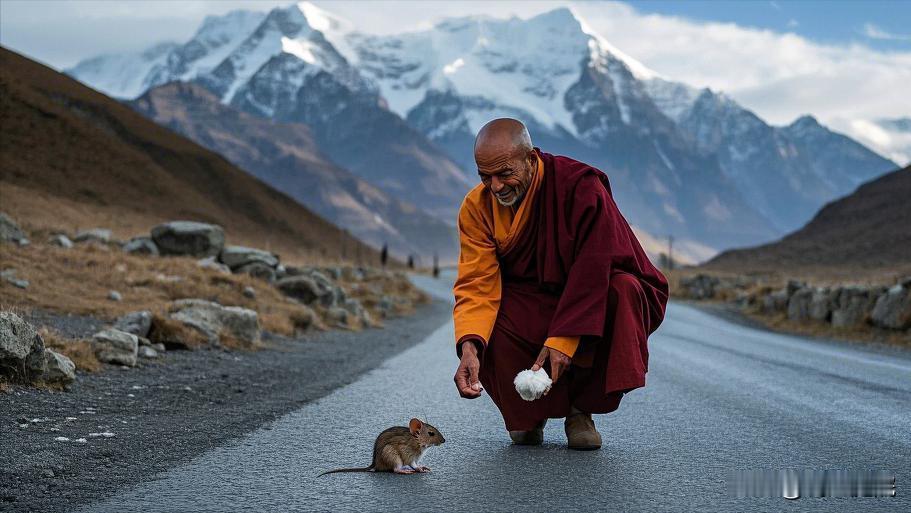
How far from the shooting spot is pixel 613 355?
5.25m

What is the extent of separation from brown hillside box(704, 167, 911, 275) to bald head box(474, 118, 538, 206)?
2503 inches

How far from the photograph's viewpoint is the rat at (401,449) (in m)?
4.76

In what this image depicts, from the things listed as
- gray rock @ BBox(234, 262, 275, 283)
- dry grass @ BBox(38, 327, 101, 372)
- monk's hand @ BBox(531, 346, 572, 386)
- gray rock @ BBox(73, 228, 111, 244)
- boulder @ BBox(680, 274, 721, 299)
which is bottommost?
dry grass @ BBox(38, 327, 101, 372)

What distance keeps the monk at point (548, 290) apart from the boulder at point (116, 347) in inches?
185

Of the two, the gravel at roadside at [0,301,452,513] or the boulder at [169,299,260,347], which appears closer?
the gravel at roadside at [0,301,452,513]

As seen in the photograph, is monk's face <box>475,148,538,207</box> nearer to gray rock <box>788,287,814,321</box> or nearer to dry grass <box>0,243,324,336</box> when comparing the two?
dry grass <box>0,243,324,336</box>

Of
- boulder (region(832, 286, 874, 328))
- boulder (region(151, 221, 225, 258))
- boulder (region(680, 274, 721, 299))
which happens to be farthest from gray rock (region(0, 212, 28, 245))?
boulder (region(680, 274, 721, 299))

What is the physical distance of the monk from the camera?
5.23 metres

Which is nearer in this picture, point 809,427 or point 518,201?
point 518,201

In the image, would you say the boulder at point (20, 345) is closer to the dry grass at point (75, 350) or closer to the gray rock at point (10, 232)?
the dry grass at point (75, 350)

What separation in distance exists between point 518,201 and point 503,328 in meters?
0.72

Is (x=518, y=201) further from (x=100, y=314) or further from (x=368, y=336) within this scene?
(x=368, y=336)

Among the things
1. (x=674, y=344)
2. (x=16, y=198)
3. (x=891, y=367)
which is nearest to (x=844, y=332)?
(x=674, y=344)

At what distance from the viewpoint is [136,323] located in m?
11.0
